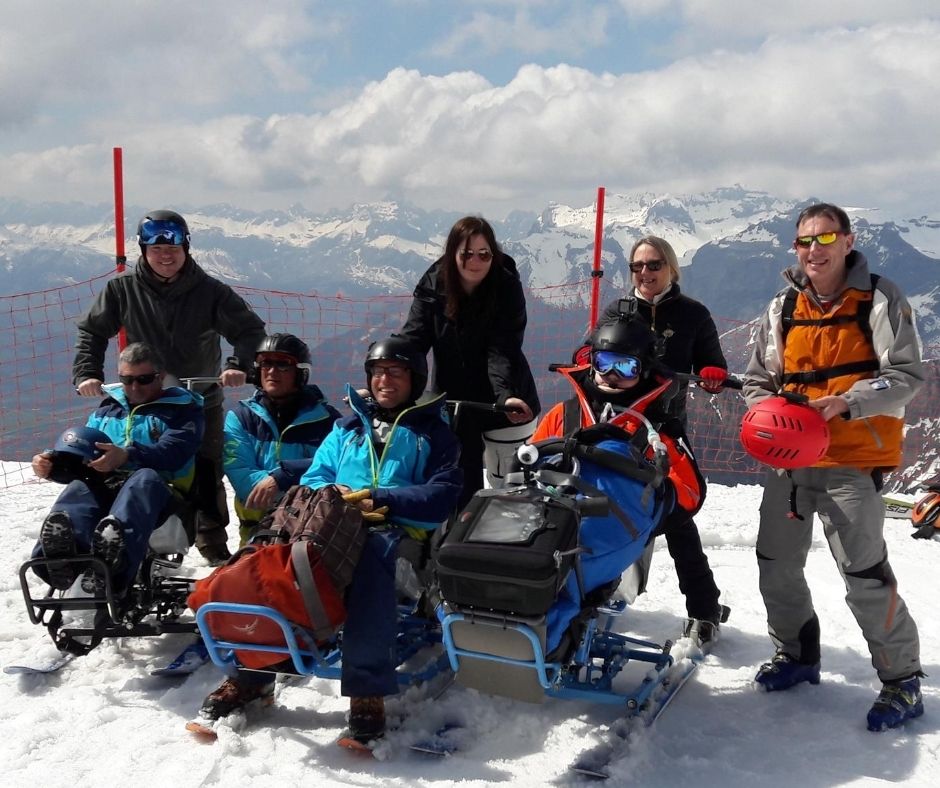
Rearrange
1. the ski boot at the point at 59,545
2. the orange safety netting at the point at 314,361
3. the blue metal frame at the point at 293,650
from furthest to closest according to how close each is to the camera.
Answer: the orange safety netting at the point at 314,361 → the ski boot at the point at 59,545 → the blue metal frame at the point at 293,650

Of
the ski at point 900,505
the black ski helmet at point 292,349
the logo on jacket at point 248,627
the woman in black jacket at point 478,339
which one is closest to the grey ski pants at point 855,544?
the woman in black jacket at point 478,339

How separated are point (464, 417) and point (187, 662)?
1920mm

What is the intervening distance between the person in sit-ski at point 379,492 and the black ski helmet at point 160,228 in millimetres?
1797

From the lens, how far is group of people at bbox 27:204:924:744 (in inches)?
135

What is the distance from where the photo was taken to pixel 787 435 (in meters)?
3.22

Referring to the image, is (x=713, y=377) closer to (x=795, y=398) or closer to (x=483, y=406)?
(x=795, y=398)

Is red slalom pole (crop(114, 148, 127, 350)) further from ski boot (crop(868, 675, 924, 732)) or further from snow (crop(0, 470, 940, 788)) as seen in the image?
ski boot (crop(868, 675, 924, 732))

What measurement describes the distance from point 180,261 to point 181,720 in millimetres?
2722

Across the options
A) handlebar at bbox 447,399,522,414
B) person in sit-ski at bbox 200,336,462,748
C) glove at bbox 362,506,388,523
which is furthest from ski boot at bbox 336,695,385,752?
handlebar at bbox 447,399,522,414

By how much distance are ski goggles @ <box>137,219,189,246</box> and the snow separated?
232 cm

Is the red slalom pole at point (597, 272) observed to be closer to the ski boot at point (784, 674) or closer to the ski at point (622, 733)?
the ski boot at point (784, 674)

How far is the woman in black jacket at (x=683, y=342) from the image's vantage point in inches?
169

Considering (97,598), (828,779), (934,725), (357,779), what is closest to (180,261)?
(97,598)

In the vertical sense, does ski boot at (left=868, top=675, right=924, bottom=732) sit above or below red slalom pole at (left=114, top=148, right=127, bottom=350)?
below
